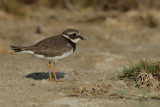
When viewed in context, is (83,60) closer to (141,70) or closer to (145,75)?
(141,70)

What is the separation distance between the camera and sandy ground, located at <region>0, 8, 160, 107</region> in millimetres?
5391

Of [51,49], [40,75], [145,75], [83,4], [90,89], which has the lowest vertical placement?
[90,89]

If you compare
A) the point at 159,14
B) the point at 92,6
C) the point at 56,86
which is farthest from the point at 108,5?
the point at 56,86

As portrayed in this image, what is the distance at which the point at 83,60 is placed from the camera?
912 centimetres

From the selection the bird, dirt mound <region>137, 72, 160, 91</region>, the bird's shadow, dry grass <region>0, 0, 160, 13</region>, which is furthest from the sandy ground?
the bird

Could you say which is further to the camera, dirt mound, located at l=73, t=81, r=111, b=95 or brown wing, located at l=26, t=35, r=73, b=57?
brown wing, located at l=26, t=35, r=73, b=57

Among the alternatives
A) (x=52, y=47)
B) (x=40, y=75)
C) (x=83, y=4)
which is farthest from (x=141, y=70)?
(x=83, y=4)

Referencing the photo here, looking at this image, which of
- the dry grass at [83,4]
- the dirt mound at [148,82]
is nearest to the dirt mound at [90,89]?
the dirt mound at [148,82]

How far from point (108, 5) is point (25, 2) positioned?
3.22 m

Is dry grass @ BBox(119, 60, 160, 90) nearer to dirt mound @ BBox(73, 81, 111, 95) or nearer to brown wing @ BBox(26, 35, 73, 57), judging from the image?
dirt mound @ BBox(73, 81, 111, 95)

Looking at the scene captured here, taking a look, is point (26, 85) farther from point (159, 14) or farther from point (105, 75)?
point (159, 14)

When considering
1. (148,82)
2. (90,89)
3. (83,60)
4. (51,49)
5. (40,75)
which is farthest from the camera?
(83,60)

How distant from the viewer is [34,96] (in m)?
5.46

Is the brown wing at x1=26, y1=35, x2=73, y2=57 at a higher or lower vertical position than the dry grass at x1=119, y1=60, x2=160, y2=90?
higher
